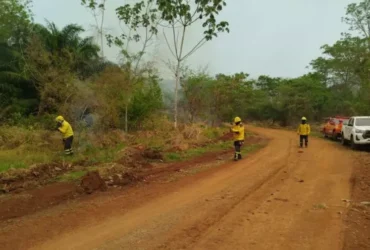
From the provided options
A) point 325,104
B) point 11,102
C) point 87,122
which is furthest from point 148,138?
point 325,104

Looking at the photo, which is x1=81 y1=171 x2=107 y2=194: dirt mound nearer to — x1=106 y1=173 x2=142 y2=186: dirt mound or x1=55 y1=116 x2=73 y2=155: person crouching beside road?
x1=106 y1=173 x2=142 y2=186: dirt mound

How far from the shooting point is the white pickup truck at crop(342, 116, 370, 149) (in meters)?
20.7

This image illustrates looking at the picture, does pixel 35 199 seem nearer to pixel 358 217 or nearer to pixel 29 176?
pixel 29 176

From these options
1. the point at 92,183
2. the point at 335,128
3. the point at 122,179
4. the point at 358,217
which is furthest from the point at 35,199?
the point at 335,128

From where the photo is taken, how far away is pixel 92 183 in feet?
31.9

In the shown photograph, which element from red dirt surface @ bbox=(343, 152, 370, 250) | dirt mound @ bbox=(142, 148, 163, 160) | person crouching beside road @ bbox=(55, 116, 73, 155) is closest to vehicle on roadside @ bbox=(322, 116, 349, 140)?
red dirt surface @ bbox=(343, 152, 370, 250)

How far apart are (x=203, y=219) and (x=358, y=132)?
53.6 feet

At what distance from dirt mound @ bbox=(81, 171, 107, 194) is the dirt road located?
0.71 metres

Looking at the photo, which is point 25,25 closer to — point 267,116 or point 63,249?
point 63,249

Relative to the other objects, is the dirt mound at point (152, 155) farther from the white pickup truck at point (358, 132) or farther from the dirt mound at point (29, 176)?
the white pickup truck at point (358, 132)

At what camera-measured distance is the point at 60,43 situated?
2592 centimetres

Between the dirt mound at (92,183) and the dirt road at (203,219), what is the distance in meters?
0.71

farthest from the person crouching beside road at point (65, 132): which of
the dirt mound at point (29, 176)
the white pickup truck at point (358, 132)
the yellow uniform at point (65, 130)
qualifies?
the white pickup truck at point (358, 132)

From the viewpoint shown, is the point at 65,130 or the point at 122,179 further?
the point at 65,130
